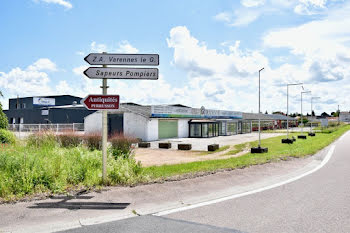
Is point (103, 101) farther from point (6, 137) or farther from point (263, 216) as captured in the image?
point (6, 137)

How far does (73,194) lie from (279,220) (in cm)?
435

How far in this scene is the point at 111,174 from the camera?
24.6 ft

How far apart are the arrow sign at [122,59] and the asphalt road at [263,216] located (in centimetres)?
402

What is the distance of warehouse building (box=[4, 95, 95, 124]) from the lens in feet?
177

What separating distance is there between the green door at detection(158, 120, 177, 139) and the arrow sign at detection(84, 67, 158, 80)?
26.8 meters

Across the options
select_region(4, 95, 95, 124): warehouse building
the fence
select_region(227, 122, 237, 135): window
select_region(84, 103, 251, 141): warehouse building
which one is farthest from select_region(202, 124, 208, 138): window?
select_region(4, 95, 95, 124): warehouse building

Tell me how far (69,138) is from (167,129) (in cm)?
2135

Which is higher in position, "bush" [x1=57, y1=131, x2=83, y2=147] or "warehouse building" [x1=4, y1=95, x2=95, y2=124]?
"warehouse building" [x1=4, y1=95, x2=95, y2=124]

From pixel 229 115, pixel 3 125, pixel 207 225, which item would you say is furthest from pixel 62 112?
pixel 207 225

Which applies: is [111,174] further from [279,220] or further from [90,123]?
[90,123]

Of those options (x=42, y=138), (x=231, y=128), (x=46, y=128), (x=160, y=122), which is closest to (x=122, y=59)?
(x=42, y=138)

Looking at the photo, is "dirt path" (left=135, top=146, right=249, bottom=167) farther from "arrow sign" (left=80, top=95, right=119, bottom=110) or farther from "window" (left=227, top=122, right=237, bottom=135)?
"window" (left=227, top=122, right=237, bottom=135)

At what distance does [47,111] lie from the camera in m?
55.7

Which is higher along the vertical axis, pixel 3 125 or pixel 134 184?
pixel 3 125
